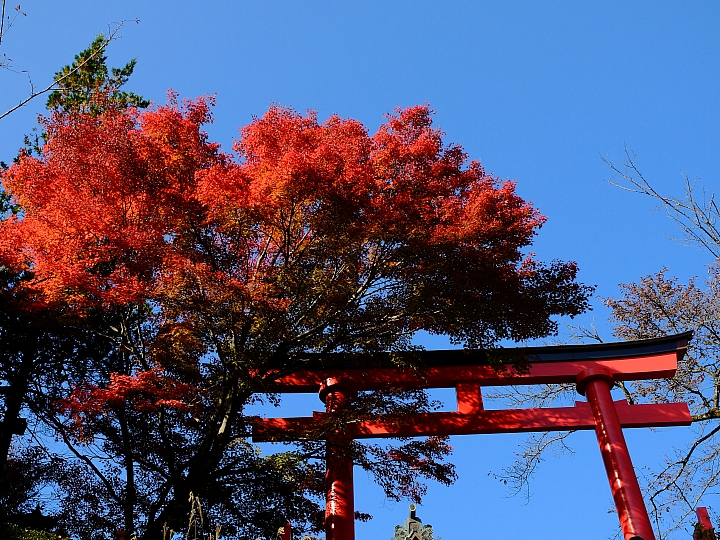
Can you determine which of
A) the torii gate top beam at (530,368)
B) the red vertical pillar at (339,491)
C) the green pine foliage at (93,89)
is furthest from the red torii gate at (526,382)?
the green pine foliage at (93,89)

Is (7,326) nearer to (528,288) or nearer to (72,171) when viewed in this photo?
(72,171)

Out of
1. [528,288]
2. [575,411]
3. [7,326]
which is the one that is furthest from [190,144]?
[575,411]

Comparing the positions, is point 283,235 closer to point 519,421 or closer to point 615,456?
point 519,421

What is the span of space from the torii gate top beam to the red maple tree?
1695 millimetres

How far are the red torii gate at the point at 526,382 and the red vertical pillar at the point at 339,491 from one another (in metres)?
0.95

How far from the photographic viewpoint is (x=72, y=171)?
31.8ft

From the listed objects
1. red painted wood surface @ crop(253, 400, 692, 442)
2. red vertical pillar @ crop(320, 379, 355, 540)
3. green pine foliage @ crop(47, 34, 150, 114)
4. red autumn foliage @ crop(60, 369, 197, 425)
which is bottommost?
red vertical pillar @ crop(320, 379, 355, 540)

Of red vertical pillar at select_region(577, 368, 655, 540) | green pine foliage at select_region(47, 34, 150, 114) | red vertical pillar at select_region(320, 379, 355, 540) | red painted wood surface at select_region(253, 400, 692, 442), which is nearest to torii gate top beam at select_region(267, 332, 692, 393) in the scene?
red vertical pillar at select_region(577, 368, 655, 540)

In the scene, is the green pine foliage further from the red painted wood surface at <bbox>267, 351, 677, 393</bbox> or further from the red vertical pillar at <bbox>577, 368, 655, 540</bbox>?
the red vertical pillar at <bbox>577, 368, 655, 540</bbox>

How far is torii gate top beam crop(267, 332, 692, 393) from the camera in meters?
11.7

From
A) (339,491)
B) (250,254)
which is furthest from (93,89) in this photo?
(339,491)

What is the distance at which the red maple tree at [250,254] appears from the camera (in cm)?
880

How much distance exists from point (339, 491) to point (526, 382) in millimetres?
4161

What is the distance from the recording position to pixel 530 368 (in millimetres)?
12047
